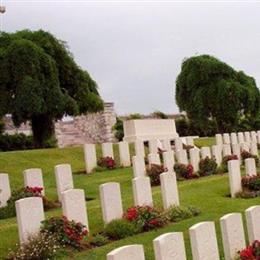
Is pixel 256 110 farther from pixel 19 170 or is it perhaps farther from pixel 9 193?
pixel 9 193

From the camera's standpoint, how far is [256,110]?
1405 inches

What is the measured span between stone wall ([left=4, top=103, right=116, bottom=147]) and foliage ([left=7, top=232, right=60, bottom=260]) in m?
28.1

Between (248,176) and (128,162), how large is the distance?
232 inches

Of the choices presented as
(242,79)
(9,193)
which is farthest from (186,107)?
(9,193)

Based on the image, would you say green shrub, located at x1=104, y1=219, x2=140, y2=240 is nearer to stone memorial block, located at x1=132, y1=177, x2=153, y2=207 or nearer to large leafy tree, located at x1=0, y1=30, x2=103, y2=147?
stone memorial block, located at x1=132, y1=177, x2=153, y2=207

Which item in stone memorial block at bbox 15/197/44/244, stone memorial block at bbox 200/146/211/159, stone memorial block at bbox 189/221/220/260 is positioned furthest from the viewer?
stone memorial block at bbox 200/146/211/159

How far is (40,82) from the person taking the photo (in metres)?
24.2

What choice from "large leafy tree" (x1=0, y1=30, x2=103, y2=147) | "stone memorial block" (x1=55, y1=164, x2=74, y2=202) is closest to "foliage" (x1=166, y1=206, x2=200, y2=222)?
"stone memorial block" (x1=55, y1=164, x2=74, y2=202)

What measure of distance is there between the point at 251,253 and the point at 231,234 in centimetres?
49

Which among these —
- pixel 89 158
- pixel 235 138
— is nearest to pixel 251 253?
pixel 89 158

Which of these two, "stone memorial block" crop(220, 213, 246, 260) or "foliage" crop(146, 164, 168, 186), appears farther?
"foliage" crop(146, 164, 168, 186)

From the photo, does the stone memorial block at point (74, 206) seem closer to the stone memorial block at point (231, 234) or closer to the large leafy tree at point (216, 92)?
the stone memorial block at point (231, 234)

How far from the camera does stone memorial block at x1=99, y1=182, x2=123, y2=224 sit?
31.5 ft

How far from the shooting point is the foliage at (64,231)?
8.41m
